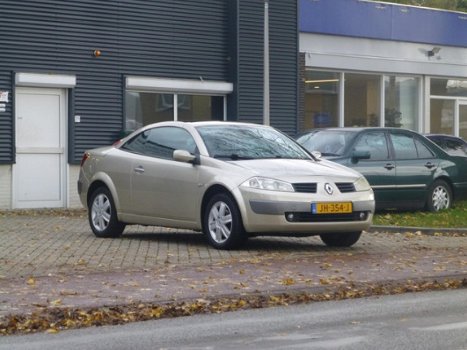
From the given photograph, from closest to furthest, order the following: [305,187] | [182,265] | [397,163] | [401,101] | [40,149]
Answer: [182,265]
[305,187]
[397,163]
[40,149]
[401,101]

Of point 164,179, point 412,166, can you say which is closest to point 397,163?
point 412,166

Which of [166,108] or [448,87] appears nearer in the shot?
[166,108]

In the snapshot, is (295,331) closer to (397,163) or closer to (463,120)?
(397,163)

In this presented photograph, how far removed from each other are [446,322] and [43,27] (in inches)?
614

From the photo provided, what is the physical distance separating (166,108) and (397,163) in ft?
24.2

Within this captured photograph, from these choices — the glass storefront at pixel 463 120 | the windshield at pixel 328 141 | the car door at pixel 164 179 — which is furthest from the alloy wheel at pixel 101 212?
the glass storefront at pixel 463 120

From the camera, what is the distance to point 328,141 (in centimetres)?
1958

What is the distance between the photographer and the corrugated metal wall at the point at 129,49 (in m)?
23.1

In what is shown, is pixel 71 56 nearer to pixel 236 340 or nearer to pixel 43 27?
pixel 43 27

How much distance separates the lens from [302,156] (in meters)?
14.9

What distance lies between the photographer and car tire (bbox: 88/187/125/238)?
51.5ft

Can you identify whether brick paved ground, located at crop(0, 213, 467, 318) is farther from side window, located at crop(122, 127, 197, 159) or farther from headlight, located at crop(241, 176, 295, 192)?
side window, located at crop(122, 127, 197, 159)

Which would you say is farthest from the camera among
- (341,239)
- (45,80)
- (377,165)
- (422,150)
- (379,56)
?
(379,56)

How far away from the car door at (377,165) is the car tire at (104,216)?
4871 mm
